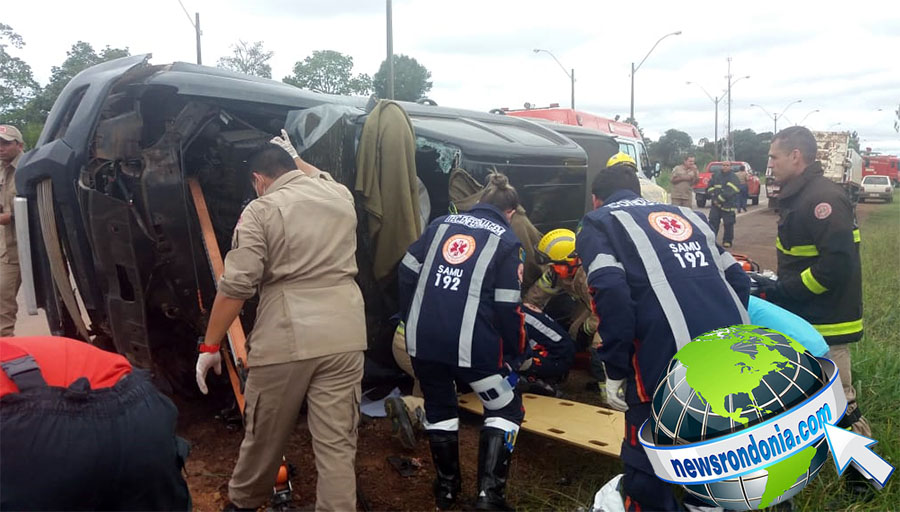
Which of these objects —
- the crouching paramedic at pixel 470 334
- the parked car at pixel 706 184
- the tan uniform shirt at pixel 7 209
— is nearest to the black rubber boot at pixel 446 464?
the crouching paramedic at pixel 470 334

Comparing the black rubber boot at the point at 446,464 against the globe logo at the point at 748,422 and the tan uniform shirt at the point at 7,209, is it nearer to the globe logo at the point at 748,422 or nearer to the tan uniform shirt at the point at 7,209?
the globe logo at the point at 748,422

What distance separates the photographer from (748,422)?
1231mm

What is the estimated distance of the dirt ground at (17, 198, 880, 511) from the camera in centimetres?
347

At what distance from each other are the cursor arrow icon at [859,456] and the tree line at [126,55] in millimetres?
4828

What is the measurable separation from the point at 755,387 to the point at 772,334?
0.19 metres

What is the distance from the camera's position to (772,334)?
1.40m

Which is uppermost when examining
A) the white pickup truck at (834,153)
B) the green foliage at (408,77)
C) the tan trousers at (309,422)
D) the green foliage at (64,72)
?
the green foliage at (408,77)

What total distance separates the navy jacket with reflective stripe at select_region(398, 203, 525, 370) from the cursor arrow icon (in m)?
2.12

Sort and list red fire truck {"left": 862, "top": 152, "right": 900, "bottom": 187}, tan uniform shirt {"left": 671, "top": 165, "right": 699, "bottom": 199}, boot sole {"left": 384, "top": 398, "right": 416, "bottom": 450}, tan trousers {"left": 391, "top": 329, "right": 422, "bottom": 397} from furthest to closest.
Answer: red fire truck {"left": 862, "top": 152, "right": 900, "bottom": 187} < tan uniform shirt {"left": 671, "top": 165, "right": 699, "bottom": 199} < tan trousers {"left": 391, "top": 329, "right": 422, "bottom": 397} < boot sole {"left": 384, "top": 398, "right": 416, "bottom": 450}

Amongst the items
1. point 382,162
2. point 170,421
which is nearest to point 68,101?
point 382,162

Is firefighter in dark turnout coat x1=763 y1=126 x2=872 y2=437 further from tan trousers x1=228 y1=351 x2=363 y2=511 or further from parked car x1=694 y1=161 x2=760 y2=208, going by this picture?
parked car x1=694 y1=161 x2=760 y2=208

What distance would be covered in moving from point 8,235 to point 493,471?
14.7 ft

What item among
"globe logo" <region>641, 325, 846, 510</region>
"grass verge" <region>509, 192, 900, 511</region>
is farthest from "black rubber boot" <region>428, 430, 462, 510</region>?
"globe logo" <region>641, 325, 846, 510</region>

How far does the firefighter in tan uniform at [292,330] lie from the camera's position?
2879mm
